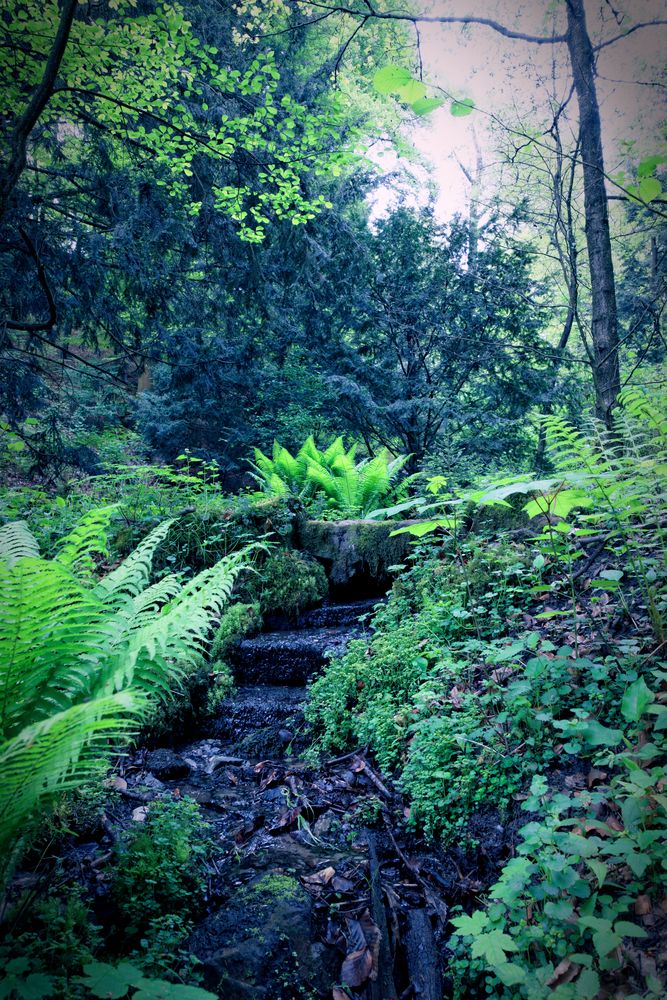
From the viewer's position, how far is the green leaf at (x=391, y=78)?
1.28m

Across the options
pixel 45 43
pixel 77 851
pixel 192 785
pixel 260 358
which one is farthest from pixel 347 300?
pixel 77 851

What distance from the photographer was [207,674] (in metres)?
3.99

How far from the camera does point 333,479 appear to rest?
242 inches

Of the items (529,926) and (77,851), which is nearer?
(529,926)

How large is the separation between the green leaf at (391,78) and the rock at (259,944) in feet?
8.30

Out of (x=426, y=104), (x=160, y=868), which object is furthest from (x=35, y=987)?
(x=426, y=104)

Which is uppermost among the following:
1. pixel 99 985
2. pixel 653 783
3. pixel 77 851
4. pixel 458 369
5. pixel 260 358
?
pixel 260 358

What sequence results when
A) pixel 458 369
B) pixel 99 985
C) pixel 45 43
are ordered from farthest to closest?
pixel 458 369
pixel 45 43
pixel 99 985

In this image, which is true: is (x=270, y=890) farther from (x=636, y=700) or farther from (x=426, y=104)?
(x=426, y=104)

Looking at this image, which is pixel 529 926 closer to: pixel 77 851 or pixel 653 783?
pixel 653 783

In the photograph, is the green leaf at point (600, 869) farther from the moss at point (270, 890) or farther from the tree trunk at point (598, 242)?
the tree trunk at point (598, 242)

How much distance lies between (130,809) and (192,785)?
522mm

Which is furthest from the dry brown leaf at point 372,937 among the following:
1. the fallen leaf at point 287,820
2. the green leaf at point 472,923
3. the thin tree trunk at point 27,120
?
the thin tree trunk at point 27,120

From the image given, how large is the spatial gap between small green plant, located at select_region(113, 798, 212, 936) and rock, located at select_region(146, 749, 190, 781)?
81 cm
